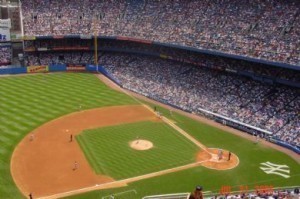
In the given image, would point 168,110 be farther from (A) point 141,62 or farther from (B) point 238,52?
(A) point 141,62

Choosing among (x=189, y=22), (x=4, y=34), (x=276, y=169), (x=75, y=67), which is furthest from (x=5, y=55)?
(x=276, y=169)

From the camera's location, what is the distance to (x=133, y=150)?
126ft

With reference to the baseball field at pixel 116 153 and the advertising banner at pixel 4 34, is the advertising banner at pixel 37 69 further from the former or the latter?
the baseball field at pixel 116 153

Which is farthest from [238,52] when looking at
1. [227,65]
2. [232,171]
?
[232,171]

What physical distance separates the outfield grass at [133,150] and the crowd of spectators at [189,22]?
52.8 ft

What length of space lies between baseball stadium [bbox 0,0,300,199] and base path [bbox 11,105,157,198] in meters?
0.14

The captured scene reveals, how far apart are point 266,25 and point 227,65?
785 cm

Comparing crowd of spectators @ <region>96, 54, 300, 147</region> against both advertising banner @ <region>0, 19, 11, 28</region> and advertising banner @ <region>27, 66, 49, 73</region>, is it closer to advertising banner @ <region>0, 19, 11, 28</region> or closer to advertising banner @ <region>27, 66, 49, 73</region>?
advertising banner @ <region>27, 66, 49, 73</region>

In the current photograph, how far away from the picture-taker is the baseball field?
105 ft

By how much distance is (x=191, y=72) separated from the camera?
200ft

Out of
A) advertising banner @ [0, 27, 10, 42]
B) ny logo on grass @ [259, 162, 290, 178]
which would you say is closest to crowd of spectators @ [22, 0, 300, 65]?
advertising banner @ [0, 27, 10, 42]

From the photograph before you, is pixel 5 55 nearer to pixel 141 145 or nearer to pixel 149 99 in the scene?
pixel 149 99

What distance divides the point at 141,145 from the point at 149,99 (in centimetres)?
1837

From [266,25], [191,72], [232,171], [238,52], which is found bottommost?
[232,171]
